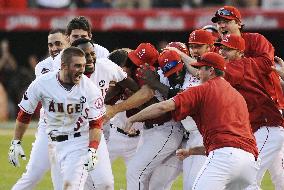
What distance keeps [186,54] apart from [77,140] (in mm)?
1817

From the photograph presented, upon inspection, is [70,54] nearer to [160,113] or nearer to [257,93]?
[160,113]

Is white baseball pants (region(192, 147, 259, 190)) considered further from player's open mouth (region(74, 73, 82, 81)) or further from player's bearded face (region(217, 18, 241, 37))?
player's bearded face (region(217, 18, 241, 37))

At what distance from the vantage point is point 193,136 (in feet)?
31.1

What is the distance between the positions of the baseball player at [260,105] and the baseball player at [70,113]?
153 cm

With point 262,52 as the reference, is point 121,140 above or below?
below

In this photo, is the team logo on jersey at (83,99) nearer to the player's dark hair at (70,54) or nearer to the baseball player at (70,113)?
the baseball player at (70,113)

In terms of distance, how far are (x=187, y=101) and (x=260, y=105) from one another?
207 centimetres

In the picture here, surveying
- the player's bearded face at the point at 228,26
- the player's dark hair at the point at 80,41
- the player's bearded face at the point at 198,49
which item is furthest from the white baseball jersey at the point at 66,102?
the player's bearded face at the point at 228,26

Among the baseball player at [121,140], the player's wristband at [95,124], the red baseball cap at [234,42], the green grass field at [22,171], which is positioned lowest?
the green grass field at [22,171]

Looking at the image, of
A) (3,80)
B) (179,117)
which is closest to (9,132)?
(3,80)

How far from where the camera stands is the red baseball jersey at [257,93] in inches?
372

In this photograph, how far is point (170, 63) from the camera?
9469mm

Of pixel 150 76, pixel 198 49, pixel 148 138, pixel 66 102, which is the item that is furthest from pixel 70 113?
pixel 198 49

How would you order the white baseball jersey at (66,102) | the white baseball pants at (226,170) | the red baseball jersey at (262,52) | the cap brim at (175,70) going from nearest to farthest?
the white baseball pants at (226,170) → the white baseball jersey at (66,102) → the cap brim at (175,70) → the red baseball jersey at (262,52)
